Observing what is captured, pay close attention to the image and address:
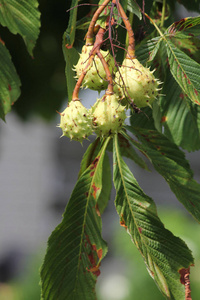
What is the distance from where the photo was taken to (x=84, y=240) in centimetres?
80

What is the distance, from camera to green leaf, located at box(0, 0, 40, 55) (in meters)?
0.84

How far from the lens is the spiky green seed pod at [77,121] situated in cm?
69

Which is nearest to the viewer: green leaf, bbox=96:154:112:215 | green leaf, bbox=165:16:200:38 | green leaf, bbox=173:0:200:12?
green leaf, bbox=165:16:200:38

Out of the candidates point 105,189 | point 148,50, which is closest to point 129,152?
point 105,189

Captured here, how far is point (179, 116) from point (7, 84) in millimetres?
314

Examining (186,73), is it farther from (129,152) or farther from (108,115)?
(129,152)

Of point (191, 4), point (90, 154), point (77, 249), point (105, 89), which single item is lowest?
point (77, 249)

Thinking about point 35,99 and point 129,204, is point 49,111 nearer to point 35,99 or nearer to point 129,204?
point 35,99

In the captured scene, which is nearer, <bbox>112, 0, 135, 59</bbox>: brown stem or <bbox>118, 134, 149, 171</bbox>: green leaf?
<bbox>112, 0, 135, 59</bbox>: brown stem

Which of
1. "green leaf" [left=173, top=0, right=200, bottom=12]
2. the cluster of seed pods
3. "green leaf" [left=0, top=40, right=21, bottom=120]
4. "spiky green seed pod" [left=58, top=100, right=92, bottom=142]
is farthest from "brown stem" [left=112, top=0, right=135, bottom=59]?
"green leaf" [left=173, top=0, right=200, bottom=12]

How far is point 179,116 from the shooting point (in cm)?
92

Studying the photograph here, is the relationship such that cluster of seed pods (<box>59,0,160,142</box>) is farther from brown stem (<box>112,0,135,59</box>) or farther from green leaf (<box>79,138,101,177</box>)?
green leaf (<box>79,138,101,177</box>)

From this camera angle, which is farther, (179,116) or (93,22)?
(179,116)

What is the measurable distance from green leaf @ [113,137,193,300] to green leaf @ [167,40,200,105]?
0.16 metres
